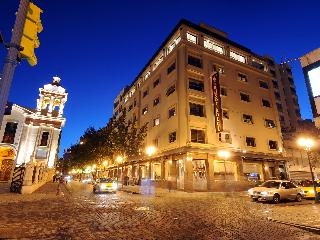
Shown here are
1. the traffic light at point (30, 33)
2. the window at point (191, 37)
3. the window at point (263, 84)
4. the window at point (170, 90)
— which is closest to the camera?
the traffic light at point (30, 33)

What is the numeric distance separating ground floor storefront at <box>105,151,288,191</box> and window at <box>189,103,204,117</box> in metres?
5.07

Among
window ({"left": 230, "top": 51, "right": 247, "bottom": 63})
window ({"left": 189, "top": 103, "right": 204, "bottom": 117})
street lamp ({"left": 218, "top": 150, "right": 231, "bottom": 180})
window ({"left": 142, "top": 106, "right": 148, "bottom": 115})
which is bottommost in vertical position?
street lamp ({"left": 218, "top": 150, "right": 231, "bottom": 180})

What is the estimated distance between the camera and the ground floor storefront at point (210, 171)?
2584 cm

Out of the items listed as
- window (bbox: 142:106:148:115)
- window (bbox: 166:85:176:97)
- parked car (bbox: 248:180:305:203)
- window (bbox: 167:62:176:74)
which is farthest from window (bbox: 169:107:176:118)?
parked car (bbox: 248:180:305:203)

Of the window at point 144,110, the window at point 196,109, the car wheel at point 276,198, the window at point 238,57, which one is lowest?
the car wheel at point 276,198

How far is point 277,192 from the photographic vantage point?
50.5ft

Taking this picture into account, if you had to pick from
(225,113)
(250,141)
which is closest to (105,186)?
(225,113)

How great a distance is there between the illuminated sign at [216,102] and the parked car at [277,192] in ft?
38.2

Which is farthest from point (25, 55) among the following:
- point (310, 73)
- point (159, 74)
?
point (159, 74)

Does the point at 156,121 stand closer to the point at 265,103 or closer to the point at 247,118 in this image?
the point at 247,118

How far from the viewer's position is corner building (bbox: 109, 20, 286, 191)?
27.0m

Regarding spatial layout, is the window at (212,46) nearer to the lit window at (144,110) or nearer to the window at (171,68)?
the window at (171,68)

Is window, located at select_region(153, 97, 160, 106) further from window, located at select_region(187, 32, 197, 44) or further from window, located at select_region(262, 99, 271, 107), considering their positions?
window, located at select_region(262, 99, 271, 107)

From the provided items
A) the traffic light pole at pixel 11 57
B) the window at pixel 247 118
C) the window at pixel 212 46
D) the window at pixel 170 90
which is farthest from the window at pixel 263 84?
the traffic light pole at pixel 11 57
